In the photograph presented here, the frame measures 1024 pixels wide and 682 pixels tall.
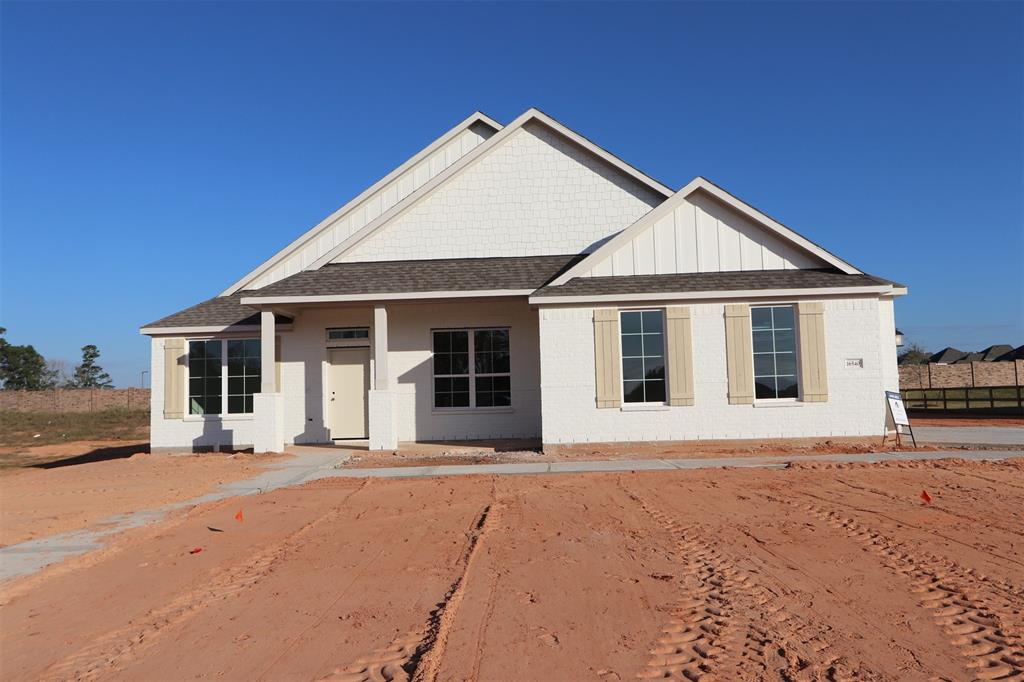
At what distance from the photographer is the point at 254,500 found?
10.1m

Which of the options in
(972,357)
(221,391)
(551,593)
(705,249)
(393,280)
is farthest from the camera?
(972,357)

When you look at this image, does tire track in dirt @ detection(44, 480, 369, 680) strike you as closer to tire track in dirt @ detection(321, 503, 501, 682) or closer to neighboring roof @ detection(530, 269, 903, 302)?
tire track in dirt @ detection(321, 503, 501, 682)

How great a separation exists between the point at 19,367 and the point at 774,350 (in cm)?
6870

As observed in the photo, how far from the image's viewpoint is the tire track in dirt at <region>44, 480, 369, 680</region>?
4234mm

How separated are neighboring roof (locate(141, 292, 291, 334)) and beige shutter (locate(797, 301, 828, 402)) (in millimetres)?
11766

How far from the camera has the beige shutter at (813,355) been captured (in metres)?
14.2

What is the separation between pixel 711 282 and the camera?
47.9 ft

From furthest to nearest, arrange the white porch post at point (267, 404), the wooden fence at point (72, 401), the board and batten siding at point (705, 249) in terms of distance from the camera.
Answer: the wooden fence at point (72, 401), the white porch post at point (267, 404), the board and batten siding at point (705, 249)

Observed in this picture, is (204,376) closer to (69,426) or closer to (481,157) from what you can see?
(481,157)

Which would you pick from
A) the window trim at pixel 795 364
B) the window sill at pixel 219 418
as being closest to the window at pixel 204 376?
the window sill at pixel 219 418

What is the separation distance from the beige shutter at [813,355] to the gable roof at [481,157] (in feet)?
16.0

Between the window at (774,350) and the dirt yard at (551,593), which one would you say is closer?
the dirt yard at (551,593)

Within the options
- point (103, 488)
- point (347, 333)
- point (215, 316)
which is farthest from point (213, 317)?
point (103, 488)

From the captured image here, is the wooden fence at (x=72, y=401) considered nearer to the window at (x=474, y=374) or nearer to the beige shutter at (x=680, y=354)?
the window at (x=474, y=374)
